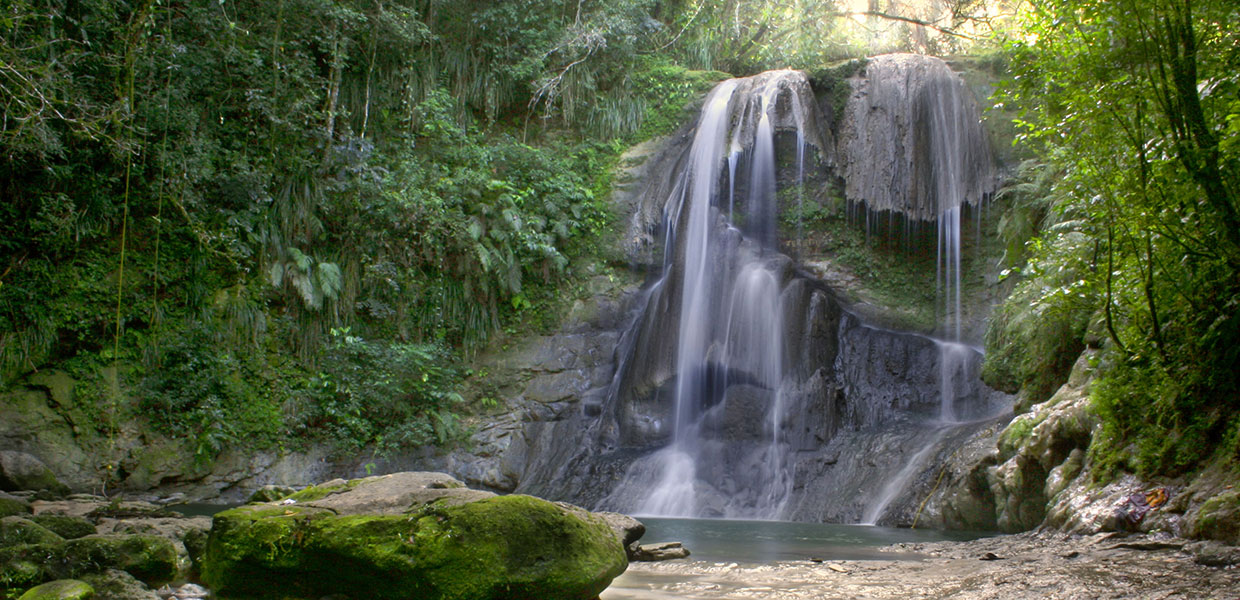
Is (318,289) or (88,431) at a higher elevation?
(318,289)

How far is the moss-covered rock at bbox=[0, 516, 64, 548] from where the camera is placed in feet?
15.8

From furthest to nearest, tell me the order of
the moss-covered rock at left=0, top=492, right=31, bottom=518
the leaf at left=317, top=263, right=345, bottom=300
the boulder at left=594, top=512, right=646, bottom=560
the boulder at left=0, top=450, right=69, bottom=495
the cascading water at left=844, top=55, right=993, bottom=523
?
the cascading water at left=844, top=55, right=993, bottom=523 < the leaf at left=317, top=263, right=345, bottom=300 < the boulder at left=0, top=450, right=69, bottom=495 < the moss-covered rock at left=0, top=492, right=31, bottom=518 < the boulder at left=594, top=512, right=646, bottom=560

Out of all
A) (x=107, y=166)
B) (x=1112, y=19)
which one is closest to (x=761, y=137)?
(x=1112, y=19)

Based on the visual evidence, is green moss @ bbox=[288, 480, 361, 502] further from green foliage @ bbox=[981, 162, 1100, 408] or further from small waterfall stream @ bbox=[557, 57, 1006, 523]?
small waterfall stream @ bbox=[557, 57, 1006, 523]

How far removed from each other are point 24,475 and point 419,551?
8.48 metres

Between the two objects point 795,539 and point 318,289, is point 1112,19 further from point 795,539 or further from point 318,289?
point 318,289

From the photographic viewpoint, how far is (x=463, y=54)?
17000mm

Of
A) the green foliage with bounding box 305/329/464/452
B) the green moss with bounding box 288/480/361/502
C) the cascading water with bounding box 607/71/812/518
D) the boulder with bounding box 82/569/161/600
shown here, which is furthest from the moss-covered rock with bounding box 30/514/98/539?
the cascading water with bounding box 607/71/812/518

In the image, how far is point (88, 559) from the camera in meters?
4.67

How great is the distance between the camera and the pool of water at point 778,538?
6.48 m

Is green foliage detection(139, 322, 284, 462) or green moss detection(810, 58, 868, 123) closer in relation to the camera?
green foliage detection(139, 322, 284, 462)

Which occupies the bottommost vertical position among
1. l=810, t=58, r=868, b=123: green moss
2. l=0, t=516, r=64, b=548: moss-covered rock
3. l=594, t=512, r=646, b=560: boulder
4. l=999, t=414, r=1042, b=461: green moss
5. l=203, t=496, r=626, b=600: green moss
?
l=594, t=512, r=646, b=560: boulder

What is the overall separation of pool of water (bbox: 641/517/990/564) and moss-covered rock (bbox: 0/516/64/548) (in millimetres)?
4409

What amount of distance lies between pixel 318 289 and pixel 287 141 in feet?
9.12
